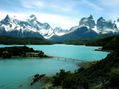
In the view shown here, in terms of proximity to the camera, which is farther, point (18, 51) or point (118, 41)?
point (118, 41)

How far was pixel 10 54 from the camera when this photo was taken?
94125 millimetres

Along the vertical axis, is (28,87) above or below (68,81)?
below

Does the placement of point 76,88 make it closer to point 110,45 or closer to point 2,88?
point 2,88

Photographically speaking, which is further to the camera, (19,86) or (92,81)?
(19,86)

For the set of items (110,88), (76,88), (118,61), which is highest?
(118,61)

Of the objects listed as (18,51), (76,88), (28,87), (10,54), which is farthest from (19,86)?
(18,51)

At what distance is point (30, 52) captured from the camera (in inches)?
4220

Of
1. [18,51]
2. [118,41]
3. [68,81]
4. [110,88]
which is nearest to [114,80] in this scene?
[110,88]

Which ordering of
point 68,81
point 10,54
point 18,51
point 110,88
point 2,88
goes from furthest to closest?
point 18,51, point 10,54, point 2,88, point 68,81, point 110,88

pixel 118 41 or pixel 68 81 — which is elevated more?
pixel 118 41

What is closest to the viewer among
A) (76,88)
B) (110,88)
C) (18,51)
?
(110,88)

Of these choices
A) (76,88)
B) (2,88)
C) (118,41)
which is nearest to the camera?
(76,88)

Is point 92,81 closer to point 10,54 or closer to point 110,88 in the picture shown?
point 110,88

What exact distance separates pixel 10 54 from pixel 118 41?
113538 millimetres
